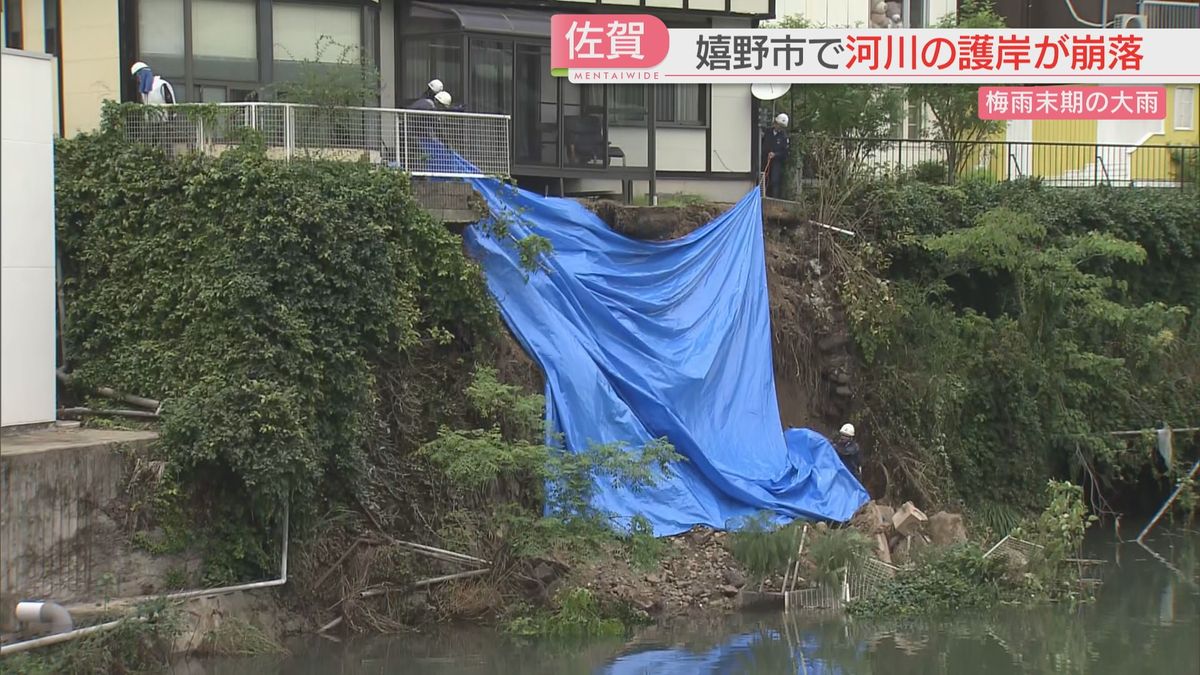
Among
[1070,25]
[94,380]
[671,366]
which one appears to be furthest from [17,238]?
[1070,25]

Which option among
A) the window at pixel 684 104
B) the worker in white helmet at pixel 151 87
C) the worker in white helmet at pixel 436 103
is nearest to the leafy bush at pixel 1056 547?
the worker in white helmet at pixel 436 103

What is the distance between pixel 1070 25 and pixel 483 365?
18930mm

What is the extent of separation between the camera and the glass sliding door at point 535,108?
Answer: 21.1 m

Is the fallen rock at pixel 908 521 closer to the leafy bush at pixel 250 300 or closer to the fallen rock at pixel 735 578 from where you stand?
the fallen rock at pixel 735 578

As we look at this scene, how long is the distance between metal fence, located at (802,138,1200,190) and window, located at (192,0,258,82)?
864cm

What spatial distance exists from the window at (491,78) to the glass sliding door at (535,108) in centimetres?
16

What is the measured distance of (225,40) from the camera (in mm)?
18297

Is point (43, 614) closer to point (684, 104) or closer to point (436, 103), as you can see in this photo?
point (436, 103)

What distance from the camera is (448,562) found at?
15.0 m

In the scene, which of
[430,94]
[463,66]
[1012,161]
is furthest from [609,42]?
[1012,161]

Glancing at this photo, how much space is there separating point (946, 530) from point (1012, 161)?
38.4ft

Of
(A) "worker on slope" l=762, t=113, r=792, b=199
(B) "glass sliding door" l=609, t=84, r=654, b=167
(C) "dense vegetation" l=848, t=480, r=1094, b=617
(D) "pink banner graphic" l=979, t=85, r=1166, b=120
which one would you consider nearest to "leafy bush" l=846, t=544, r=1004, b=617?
(C) "dense vegetation" l=848, t=480, r=1094, b=617

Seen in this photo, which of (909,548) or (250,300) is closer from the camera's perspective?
(250,300)

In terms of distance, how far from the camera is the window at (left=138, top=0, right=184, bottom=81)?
58.4ft
